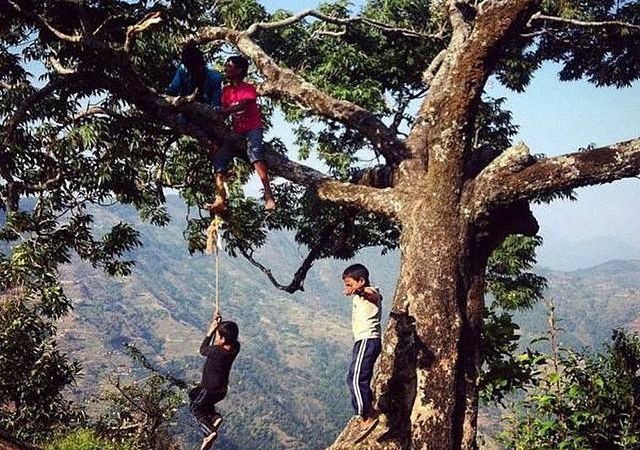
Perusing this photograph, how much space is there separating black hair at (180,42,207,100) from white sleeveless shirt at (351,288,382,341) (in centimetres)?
289

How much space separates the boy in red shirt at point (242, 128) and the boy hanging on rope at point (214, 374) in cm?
122

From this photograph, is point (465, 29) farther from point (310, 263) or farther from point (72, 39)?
point (72, 39)

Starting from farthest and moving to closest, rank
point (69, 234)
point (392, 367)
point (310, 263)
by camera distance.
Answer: point (310, 263), point (69, 234), point (392, 367)

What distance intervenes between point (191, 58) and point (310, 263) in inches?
124

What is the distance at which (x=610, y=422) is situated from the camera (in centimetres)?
552

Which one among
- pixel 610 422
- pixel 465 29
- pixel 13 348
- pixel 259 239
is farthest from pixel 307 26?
pixel 610 422

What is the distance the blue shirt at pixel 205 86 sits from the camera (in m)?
5.82

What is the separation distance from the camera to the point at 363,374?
452 centimetres

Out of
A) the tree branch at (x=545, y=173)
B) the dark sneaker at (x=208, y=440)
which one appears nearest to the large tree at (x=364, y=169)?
the tree branch at (x=545, y=173)

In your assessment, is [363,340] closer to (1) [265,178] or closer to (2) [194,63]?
(1) [265,178]

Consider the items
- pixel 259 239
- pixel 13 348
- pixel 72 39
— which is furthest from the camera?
pixel 259 239

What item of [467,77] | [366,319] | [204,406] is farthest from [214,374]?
[467,77]

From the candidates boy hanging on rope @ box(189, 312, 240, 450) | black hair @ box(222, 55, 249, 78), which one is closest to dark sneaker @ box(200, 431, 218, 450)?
boy hanging on rope @ box(189, 312, 240, 450)

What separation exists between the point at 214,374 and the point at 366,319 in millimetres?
1648
